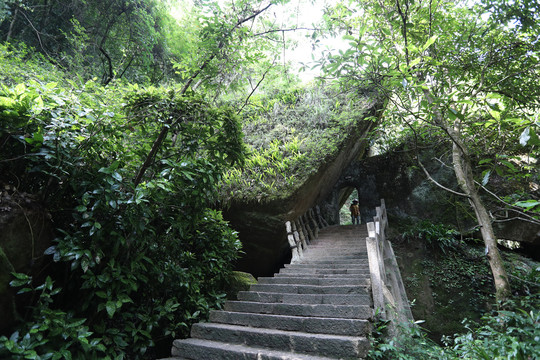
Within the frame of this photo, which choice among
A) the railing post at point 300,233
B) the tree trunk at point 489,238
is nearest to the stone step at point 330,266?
the railing post at point 300,233

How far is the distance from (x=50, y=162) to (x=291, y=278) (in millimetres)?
3751

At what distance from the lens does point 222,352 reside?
317 cm

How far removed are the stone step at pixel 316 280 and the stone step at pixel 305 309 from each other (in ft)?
2.78

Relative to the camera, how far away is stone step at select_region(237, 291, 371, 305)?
3.66 m

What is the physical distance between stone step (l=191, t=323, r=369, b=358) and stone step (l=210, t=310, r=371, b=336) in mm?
94

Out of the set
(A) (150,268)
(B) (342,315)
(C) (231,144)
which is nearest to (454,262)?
(B) (342,315)

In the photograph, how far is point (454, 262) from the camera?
7.04 meters

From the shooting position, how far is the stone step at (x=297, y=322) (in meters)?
3.09

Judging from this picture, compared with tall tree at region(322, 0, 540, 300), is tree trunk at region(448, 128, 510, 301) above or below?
below

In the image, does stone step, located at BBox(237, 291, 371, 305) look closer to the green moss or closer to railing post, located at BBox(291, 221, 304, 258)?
the green moss

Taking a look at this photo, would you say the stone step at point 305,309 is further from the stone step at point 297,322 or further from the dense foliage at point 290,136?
the dense foliage at point 290,136

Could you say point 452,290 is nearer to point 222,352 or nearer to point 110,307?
point 222,352

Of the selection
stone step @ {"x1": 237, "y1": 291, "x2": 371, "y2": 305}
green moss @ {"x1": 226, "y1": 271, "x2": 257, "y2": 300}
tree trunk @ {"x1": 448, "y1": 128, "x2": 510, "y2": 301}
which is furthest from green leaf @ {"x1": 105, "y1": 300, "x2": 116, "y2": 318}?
tree trunk @ {"x1": 448, "y1": 128, "x2": 510, "y2": 301}

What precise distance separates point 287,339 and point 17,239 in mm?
2807
